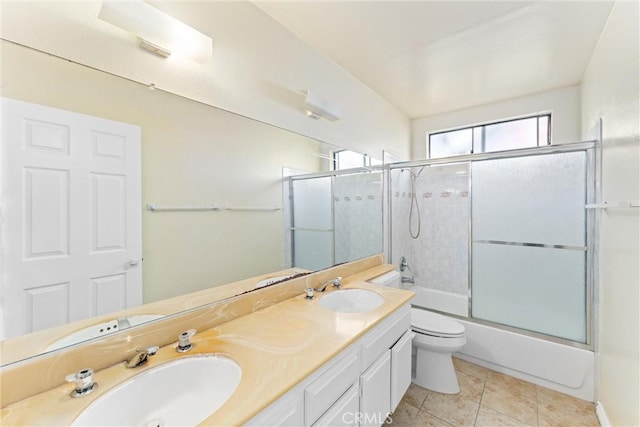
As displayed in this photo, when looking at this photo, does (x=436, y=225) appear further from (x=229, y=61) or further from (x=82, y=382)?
(x=82, y=382)

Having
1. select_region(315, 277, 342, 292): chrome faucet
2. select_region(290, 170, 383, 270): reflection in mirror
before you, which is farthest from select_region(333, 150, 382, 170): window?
select_region(315, 277, 342, 292): chrome faucet

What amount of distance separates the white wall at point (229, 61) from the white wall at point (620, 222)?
162cm

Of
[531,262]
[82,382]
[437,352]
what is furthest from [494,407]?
[82,382]

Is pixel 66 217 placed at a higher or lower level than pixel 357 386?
higher

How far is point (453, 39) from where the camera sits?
186 centimetres

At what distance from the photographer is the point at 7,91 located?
0.77 metres

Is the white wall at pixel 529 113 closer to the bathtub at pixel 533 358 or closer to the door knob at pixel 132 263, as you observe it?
the bathtub at pixel 533 358

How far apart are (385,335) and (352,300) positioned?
1.31 ft

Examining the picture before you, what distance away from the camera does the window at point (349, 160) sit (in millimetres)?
2144

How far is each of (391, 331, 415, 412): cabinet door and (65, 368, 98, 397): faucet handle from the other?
4.36ft

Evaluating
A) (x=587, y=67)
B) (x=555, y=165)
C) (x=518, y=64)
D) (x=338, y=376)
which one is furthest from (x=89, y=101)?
(x=587, y=67)

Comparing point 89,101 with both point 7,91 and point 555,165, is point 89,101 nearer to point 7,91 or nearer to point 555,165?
point 7,91

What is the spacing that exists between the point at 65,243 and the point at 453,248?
11.2 feet

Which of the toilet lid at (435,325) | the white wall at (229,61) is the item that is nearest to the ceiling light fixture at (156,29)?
the white wall at (229,61)
